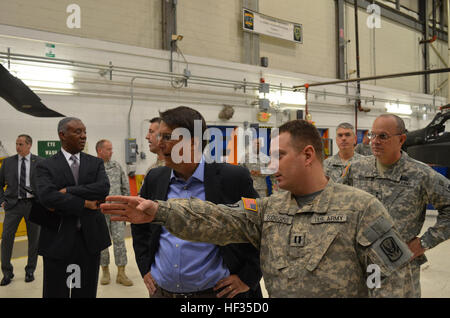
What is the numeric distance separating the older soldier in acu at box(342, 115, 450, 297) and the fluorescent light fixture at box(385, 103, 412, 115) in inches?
434

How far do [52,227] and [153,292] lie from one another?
3.45 ft

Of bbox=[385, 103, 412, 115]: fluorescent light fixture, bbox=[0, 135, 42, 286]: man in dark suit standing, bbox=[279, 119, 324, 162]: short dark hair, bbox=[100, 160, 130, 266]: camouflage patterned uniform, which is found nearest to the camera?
bbox=[279, 119, 324, 162]: short dark hair

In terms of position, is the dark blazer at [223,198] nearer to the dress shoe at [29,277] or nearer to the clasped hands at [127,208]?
the clasped hands at [127,208]

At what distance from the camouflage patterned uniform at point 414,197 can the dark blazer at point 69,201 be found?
188cm

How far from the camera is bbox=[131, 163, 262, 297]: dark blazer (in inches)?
69.4

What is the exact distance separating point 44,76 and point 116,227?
3.19 meters

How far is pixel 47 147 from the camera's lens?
5934 millimetres

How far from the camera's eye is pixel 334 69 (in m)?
10.8

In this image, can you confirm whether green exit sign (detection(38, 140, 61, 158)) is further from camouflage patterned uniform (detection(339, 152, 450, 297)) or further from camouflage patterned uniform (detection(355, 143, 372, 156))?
camouflage patterned uniform (detection(355, 143, 372, 156))

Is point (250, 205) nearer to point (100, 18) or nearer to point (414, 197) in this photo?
point (414, 197)

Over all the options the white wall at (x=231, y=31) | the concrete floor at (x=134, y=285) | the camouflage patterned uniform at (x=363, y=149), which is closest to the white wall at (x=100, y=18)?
the white wall at (x=231, y=31)

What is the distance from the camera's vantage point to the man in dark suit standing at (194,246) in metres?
1.69

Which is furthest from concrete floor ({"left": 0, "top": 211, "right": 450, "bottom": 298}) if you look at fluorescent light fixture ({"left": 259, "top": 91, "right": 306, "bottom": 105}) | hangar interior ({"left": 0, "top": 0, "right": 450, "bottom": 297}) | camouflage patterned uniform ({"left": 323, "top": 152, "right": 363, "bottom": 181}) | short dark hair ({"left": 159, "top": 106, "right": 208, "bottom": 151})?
fluorescent light fixture ({"left": 259, "top": 91, "right": 306, "bottom": 105})

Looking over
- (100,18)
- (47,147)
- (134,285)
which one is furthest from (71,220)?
(100,18)
